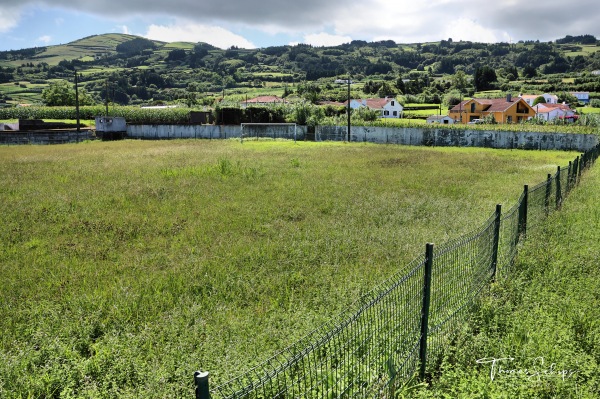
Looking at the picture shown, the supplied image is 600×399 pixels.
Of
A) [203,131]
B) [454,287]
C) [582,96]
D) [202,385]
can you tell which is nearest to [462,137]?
[203,131]

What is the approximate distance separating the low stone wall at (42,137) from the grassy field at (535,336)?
48176 millimetres

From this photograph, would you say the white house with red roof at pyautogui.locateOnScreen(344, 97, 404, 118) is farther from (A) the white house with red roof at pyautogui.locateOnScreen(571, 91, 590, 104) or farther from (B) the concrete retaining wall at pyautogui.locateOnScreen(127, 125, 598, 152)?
(B) the concrete retaining wall at pyautogui.locateOnScreen(127, 125, 598, 152)

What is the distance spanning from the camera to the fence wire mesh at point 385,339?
407cm

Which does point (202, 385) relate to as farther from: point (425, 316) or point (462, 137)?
point (462, 137)

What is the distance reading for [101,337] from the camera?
5.87 meters

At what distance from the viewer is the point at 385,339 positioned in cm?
498

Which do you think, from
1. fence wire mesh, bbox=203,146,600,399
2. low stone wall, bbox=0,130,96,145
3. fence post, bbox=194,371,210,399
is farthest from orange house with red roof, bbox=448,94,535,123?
fence post, bbox=194,371,210,399

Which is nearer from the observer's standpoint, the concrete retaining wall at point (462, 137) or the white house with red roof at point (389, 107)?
the concrete retaining wall at point (462, 137)

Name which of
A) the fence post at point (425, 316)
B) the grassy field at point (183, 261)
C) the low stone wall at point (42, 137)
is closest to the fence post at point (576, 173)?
the grassy field at point (183, 261)

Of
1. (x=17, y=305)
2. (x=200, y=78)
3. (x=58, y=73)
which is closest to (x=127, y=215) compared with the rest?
(x=17, y=305)

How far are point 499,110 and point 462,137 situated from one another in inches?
1428

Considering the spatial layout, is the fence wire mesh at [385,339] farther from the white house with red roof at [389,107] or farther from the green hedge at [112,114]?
the white house with red roof at [389,107]

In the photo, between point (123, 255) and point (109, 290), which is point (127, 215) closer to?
point (123, 255)

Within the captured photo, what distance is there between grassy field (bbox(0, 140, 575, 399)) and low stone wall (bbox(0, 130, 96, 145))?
95.3 ft
